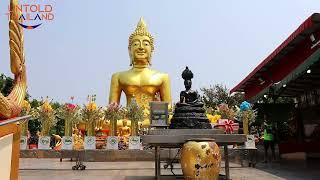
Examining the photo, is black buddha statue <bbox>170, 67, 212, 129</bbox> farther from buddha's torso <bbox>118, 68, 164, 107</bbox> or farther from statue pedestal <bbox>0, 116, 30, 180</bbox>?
buddha's torso <bbox>118, 68, 164, 107</bbox>

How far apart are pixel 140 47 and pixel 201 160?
52.8 ft

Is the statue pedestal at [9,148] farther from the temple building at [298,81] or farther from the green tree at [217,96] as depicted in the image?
the green tree at [217,96]

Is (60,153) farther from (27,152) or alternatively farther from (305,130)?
(305,130)

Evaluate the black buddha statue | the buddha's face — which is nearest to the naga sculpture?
the black buddha statue

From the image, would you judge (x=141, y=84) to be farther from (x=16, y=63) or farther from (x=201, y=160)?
(x=16, y=63)

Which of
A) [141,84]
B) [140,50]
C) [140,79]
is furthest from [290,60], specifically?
[140,50]

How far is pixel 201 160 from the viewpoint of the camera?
23.0 ft

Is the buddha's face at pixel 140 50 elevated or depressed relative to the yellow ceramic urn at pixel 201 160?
elevated

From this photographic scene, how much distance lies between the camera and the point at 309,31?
10.8m

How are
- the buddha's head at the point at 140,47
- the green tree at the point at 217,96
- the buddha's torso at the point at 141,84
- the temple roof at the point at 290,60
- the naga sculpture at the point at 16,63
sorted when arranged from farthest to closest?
1. the green tree at the point at 217,96
2. the buddha's head at the point at 140,47
3. the buddha's torso at the point at 141,84
4. the temple roof at the point at 290,60
5. the naga sculpture at the point at 16,63

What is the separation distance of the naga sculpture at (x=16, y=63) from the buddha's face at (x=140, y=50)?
58.0 feet

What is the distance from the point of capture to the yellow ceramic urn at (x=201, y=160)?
277 inches

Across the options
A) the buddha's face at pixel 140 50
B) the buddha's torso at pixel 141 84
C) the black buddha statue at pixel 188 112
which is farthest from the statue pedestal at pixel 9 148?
the buddha's face at pixel 140 50

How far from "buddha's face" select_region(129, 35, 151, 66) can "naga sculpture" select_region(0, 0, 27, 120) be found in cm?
1768
